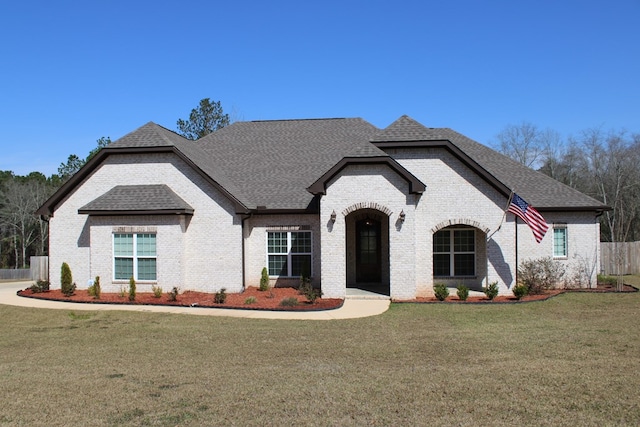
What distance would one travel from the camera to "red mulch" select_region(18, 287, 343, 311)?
17234 mm

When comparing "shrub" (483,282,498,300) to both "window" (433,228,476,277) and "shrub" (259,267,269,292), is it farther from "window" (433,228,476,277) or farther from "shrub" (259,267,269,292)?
"shrub" (259,267,269,292)

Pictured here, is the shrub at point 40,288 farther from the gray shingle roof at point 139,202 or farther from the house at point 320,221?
the gray shingle roof at point 139,202

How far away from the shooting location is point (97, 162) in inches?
848

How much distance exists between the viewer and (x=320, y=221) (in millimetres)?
19688

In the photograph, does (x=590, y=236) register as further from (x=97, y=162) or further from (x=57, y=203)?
(x=57, y=203)

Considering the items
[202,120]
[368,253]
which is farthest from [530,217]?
[202,120]

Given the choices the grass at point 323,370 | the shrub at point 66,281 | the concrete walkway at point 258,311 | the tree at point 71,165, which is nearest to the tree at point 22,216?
the tree at point 71,165

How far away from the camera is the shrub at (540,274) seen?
65.8ft

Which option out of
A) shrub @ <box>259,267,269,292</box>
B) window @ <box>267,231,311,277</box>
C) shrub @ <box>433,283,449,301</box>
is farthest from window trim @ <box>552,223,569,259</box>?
shrub @ <box>259,267,269,292</box>

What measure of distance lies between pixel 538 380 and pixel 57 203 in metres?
19.7

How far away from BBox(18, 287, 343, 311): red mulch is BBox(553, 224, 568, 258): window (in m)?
10.0

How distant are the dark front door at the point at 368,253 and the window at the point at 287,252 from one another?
2.19 meters

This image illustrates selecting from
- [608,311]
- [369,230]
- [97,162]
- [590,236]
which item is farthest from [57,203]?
[590,236]

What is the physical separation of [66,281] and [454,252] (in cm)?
1478
